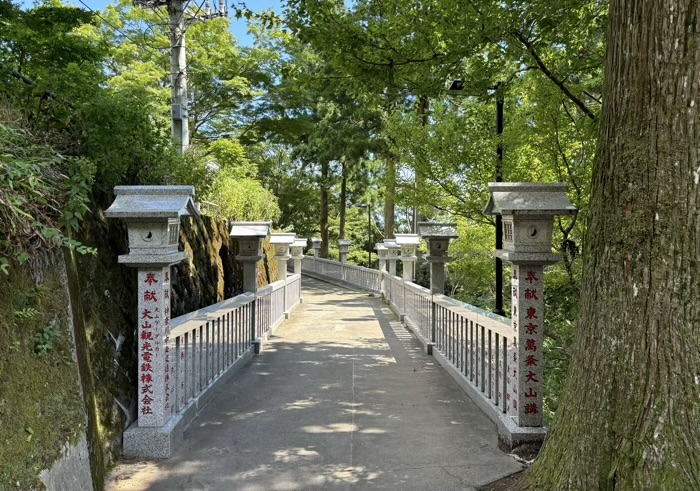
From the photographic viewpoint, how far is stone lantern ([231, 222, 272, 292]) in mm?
8359

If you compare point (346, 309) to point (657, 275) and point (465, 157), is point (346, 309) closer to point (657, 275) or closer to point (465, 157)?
point (465, 157)

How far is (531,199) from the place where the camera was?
4.36 metres

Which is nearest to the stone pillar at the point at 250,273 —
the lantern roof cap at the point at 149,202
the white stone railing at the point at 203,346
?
the white stone railing at the point at 203,346

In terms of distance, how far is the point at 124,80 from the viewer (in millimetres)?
14914

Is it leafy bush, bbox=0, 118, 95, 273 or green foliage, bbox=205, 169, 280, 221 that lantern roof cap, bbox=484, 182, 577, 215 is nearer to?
leafy bush, bbox=0, 118, 95, 273

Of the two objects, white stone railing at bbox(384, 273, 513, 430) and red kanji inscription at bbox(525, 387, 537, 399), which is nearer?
red kanji inscription at bbox(525, 387, 537, 399)

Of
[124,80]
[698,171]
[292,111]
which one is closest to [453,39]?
[698,171]

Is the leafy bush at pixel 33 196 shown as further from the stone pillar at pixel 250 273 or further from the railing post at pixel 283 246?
the railing post at pixel 283 246

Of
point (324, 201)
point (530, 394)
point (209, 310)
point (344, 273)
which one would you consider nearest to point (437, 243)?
point (209, 310)

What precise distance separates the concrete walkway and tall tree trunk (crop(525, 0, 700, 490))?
1.44m

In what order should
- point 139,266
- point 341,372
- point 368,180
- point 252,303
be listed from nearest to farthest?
point 139,266 → point 341,372 → point 252,303 → point 368,180

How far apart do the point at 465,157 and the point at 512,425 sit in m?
6.92

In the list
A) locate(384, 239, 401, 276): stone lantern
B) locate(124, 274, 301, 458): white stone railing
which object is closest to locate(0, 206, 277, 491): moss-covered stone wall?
locate(124, 274, 301, 458): white stone railing

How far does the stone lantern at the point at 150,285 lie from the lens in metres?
4.12
